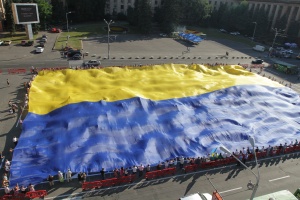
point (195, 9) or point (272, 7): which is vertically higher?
point (272, 7)

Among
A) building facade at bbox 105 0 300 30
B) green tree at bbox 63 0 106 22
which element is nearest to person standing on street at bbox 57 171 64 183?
green tree at bbox 63 0 106 22

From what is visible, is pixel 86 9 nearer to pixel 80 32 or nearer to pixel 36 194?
pixel 80 32

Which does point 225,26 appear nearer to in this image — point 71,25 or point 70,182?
point 71,25

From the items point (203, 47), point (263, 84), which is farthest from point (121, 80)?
point (203, 47)

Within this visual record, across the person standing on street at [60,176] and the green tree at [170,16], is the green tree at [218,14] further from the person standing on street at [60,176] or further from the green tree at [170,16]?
the person standing on street at [60,176]

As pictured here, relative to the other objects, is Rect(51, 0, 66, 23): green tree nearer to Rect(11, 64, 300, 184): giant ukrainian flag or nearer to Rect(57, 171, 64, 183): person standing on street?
Rect(11, 64, 300, 184): giant ukrainian flag

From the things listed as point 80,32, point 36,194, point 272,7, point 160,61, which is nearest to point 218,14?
point 272,7
